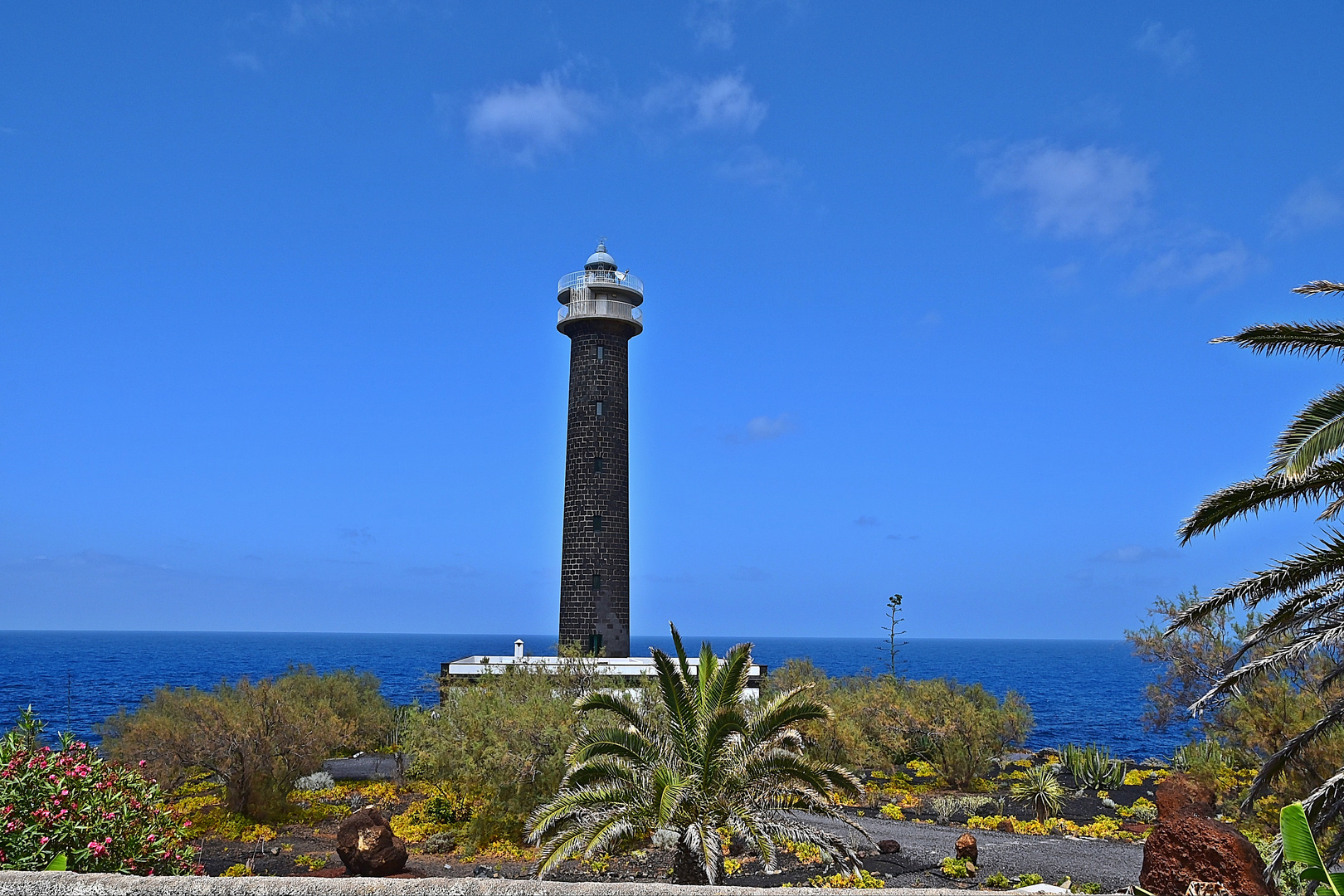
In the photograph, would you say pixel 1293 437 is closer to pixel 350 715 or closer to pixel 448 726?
pixel 448 726

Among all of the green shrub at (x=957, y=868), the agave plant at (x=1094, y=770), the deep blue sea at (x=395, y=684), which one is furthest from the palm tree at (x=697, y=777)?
the agave plant at (x=1094, y=770)

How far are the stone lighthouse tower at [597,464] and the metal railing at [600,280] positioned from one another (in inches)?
1.4

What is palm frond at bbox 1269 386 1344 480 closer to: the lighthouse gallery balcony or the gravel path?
the gravel path

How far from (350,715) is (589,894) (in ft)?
101

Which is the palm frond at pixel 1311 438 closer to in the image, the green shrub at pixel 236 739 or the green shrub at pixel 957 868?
the green shrub at pixel 957 868

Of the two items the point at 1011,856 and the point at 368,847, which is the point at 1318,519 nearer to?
the point at 1011,856

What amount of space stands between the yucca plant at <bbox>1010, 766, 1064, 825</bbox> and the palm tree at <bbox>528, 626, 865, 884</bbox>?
37.9 ft

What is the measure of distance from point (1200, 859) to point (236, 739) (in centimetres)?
2272

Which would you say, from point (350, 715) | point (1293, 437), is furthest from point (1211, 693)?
point (350, 715)

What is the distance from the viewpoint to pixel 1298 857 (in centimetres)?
536

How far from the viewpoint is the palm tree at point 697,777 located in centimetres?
1589

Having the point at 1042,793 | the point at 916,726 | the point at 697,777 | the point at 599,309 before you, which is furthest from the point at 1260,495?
the point at 599,309

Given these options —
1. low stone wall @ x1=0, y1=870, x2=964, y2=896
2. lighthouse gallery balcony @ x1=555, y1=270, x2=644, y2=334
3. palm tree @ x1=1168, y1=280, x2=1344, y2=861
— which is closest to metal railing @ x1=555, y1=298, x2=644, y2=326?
lighthouse gallery balcony @ x1=555, y1=270, x2=644, y2=334

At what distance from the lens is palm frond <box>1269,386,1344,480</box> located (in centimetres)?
1162
